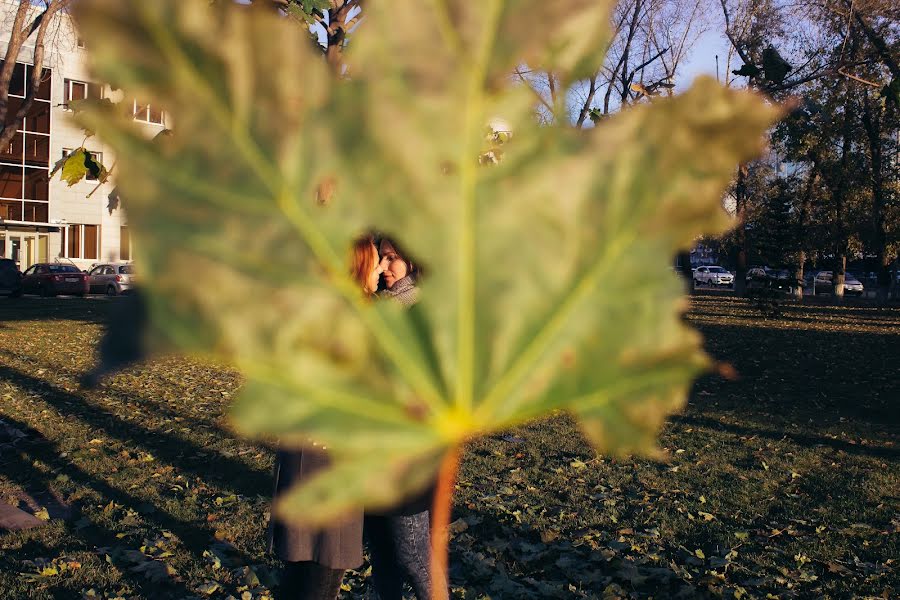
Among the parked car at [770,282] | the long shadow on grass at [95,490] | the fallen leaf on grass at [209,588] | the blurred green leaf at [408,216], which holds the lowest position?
the fallen leaf on grass at [209,588]

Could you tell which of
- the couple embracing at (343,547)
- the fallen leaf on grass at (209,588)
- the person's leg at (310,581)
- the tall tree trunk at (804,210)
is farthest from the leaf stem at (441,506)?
the tall tree trunk at (804,210)

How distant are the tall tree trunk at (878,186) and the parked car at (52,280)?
2843 cm

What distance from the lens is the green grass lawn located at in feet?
13.4

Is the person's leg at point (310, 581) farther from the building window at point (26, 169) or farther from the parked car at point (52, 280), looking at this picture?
the building window at point (26, 169)

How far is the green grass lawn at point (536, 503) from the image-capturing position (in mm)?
4094

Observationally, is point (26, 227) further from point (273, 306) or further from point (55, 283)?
point (273, 306)

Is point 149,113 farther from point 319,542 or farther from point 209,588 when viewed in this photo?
point 209,588

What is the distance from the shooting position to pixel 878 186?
1029 inches

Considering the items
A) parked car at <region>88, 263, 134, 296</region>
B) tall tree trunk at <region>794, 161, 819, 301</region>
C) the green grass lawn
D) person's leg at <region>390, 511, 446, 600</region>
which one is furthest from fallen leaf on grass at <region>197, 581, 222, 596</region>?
tall tree trunk at <region>794, 161, 819, 301</region>

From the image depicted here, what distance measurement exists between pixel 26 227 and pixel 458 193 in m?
36.0

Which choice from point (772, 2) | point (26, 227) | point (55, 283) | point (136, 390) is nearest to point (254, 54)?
point (136, 390)

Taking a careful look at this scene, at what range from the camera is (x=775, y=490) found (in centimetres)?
565

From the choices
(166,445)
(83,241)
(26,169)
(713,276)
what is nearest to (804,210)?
(713,276)

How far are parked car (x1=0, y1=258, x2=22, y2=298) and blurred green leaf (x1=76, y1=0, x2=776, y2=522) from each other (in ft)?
95.6
